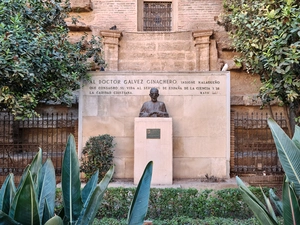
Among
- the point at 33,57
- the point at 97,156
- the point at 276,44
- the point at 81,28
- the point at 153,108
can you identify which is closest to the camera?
the point at 276,44

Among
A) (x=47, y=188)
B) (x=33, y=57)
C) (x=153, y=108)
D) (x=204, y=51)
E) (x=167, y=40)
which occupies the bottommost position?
(x=47, y=188)

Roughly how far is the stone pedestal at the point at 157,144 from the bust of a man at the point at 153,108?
243 millimetres

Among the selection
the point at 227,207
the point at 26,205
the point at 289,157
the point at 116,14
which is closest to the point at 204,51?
the point at 116,14

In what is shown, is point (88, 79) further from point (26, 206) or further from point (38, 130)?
point (26, 206)

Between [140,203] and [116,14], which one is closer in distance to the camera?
[140,203]

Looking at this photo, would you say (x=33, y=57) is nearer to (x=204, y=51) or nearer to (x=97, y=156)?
(x=97, y=156)

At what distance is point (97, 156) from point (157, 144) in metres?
1.83

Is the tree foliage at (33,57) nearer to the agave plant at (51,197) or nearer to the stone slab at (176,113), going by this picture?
the stone slab at (176,113)

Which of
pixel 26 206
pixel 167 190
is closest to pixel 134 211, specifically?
pixel 26 206

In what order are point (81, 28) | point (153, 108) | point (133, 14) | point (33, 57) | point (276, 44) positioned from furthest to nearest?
point (133, 14) → point (81, 28) → point (153, 108) → point (33, 57) → point (276, 44)

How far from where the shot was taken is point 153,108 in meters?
8.37

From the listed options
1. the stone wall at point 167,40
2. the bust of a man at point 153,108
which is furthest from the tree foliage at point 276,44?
the stone wall at point 167,40

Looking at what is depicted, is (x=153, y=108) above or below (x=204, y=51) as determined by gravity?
below

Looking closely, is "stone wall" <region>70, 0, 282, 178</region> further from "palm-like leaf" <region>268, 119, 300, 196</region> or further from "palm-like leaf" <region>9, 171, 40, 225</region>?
"palm-like leaf" <region>9, 171, 40, 225</region>
